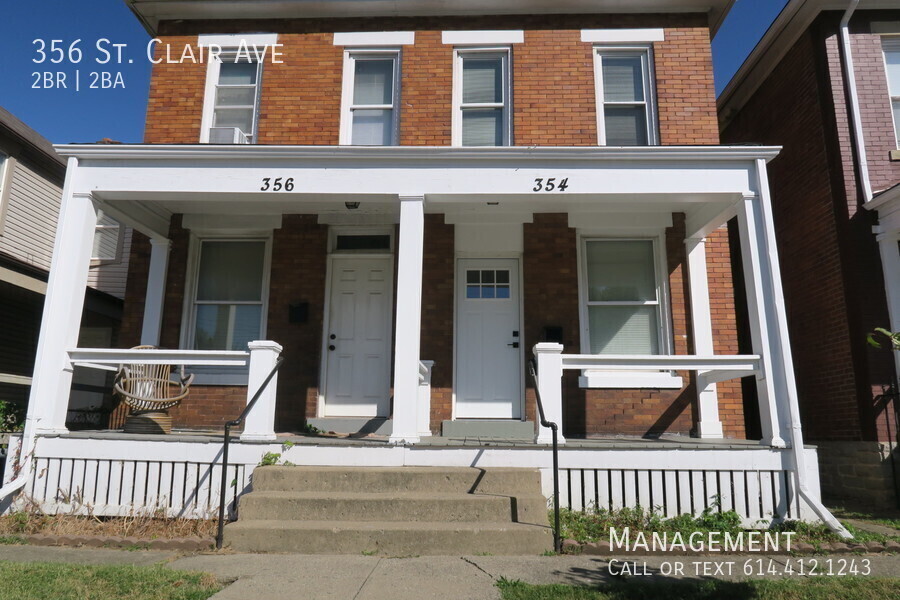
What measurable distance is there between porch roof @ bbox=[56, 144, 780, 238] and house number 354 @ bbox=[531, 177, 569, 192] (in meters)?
0.01

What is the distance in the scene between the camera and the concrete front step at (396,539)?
4.98 metres

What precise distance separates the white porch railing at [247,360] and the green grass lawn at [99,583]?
70.3 inches

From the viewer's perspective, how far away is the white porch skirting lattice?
233 inches

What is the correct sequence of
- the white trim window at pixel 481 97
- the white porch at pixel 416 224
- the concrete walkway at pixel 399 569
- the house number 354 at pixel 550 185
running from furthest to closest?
the white trim window at pixel 481 97 < the house number 354 at pixel 550 185 < the white porch at pixel 416 224 < the concrete walkway at pixel 399 569

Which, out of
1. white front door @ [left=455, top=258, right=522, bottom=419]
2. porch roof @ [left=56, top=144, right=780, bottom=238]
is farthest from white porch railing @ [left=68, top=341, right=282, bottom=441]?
white front door @ [left=455, top=258, right=522, bottom=419]

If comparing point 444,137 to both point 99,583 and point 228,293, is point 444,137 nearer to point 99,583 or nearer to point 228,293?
point 228,293

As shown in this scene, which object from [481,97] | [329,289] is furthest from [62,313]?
[481,97]

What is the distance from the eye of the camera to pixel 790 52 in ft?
32.4

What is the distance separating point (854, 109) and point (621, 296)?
4092 mm

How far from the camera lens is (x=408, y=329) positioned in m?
6.32

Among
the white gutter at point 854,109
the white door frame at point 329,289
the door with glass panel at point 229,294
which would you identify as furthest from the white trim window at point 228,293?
the white gutter at point 854,109

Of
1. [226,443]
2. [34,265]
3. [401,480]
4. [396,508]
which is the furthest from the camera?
[34,265]

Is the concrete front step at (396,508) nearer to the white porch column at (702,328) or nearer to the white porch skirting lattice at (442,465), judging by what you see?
the white porch skirting lattice at (442,465)

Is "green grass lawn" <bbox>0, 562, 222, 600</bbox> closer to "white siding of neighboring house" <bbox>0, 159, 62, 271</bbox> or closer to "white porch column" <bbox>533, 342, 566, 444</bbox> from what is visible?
"white porch column" <bbox>533, 342, 566, 444</bbox>
